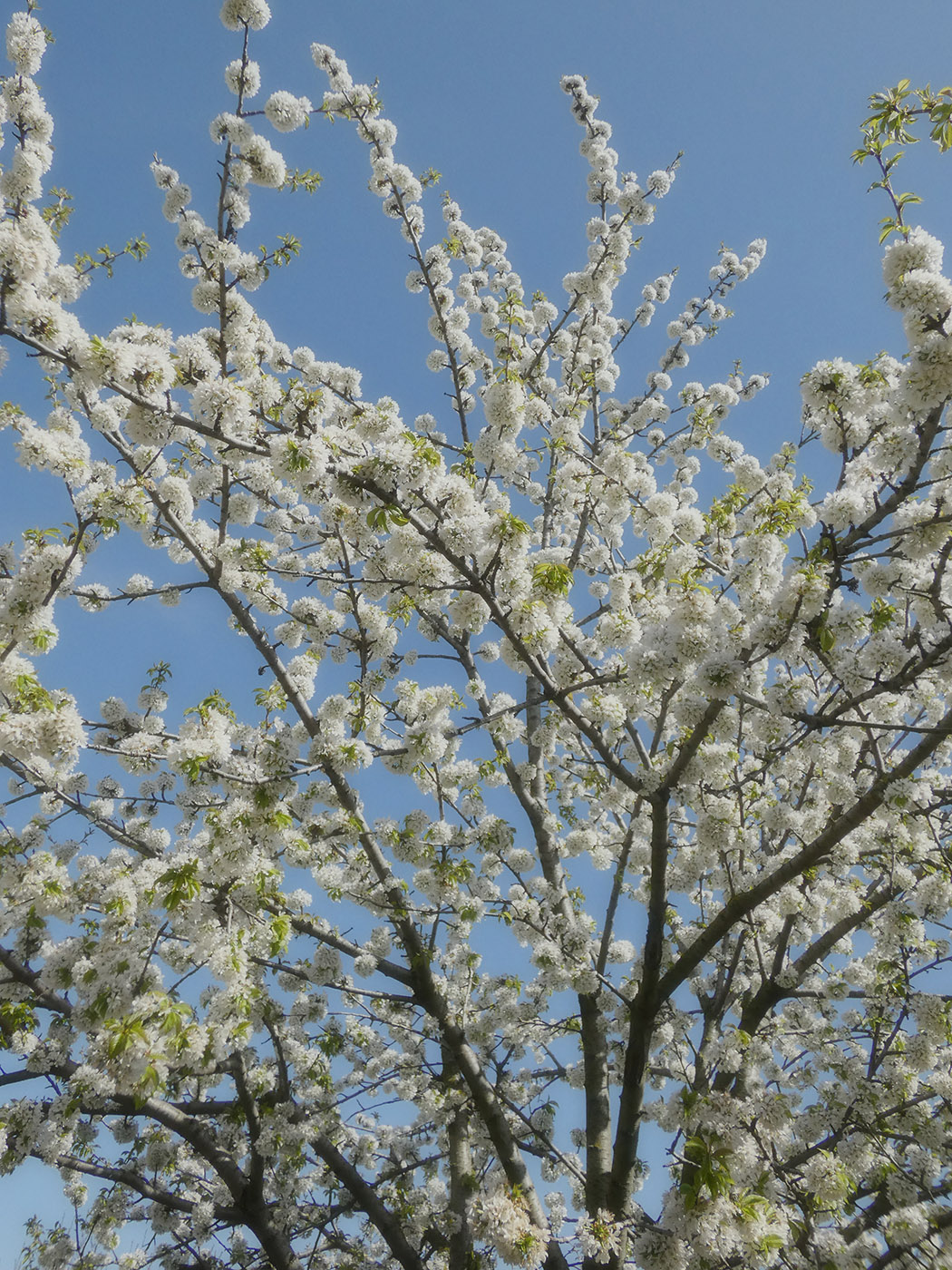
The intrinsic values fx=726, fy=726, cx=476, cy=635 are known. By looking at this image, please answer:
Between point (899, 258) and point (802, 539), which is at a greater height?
point (899, 258)

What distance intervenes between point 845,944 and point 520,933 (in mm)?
4212

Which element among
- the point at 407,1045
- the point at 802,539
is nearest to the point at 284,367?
the point at 802,539

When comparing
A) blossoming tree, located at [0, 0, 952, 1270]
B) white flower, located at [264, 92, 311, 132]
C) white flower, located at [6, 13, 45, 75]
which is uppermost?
white flower, located at [264, 92, 311, 132]

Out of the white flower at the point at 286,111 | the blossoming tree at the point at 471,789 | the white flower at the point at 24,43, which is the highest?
the white flower at the point at 286,111

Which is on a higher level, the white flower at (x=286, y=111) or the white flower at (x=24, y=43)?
the white flower at (x=286, y=111)

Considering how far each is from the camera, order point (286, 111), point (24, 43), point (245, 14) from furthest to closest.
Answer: point (286, 111) → point (245, 14) → point (24, 43)

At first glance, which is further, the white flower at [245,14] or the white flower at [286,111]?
the white flower at [286,111]

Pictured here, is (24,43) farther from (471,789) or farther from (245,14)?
(471,789)

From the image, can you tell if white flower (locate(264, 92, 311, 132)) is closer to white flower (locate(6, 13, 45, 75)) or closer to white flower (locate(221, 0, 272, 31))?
white flower (locate(221, 0, 272, 31))

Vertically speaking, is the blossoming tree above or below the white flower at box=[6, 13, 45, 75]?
below

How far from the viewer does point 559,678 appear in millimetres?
5992

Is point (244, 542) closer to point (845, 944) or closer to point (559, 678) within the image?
point (559, 678)

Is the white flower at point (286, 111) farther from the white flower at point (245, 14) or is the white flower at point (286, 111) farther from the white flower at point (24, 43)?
the white flower at point (24, 43)

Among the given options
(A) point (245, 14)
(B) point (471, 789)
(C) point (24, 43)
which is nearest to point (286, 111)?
(A) point (245, 14)
